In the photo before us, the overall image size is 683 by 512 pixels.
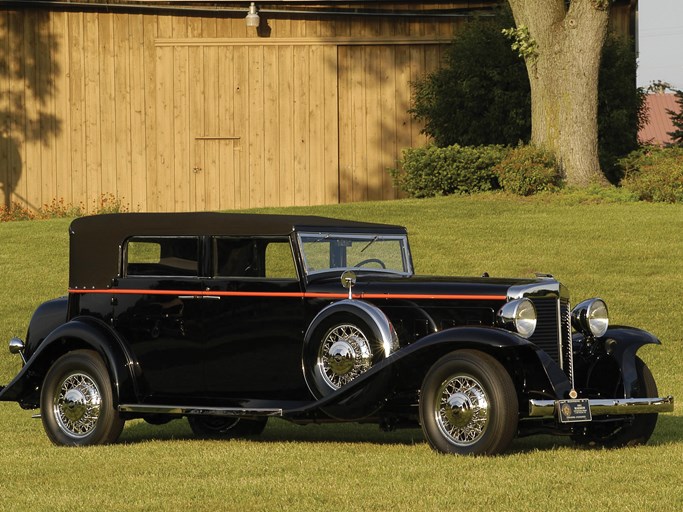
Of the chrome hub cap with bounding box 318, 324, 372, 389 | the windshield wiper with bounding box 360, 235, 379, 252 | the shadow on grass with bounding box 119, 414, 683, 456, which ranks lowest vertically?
the shadow on grass with bounding box 119, 414, 683, 456

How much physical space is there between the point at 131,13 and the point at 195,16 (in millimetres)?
1241

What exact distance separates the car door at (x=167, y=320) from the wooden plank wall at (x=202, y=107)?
1556 cm

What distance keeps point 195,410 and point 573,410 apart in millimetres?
2757

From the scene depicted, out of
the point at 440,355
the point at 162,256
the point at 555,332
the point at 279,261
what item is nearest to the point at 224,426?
the point at 162,256

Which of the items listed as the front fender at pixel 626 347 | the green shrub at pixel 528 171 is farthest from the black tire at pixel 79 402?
the green shrub at pixel 528 171

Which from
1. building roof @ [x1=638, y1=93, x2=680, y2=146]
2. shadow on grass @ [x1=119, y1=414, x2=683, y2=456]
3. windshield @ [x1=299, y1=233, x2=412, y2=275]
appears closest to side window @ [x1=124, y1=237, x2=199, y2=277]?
windshield @ [x1=299, y1=233, x2=412, y2=275]

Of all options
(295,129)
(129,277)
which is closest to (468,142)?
(295,129)

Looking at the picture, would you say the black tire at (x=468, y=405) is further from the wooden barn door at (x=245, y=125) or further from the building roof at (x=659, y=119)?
the building roof at (x=659, y=119)

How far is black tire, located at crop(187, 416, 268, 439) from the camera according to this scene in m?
10.4

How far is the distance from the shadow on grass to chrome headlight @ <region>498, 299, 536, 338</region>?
0.79 meters

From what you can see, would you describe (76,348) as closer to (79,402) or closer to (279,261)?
(79,402)

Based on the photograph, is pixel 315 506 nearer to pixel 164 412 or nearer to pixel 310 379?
pixel 310 379

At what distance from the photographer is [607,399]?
844cm

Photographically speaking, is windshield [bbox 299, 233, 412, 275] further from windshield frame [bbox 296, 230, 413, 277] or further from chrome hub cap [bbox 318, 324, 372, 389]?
chrome hub cap [bbox 318, 324, 372, 389]
